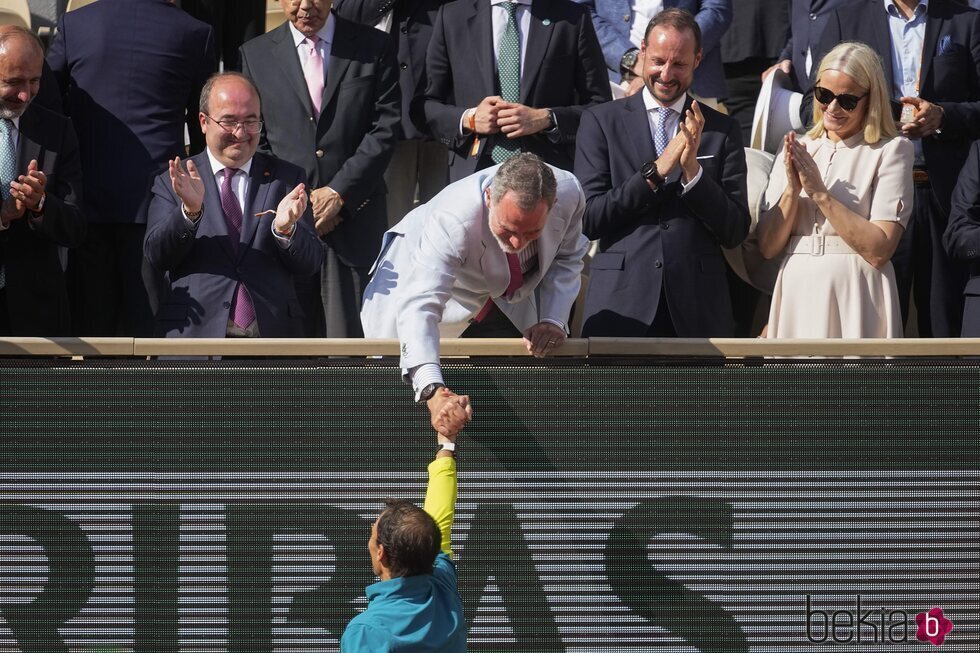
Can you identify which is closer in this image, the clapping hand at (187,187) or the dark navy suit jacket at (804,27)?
the clapping hand at (187,187)

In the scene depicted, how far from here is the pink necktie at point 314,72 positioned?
8.98 metres

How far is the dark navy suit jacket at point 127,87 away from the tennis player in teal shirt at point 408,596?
12.2ft

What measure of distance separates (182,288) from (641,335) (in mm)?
2351

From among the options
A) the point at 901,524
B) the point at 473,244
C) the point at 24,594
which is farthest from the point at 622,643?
the point at 24,594

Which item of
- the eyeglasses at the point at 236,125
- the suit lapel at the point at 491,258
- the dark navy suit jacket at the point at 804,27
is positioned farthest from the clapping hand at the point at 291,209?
the dark navy suit jacket at the point at 804,27

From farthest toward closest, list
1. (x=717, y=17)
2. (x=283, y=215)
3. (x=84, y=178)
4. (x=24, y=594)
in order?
(x=717, y=17) < (x=84, y=178) < (x=283, y=215) < (x=24, y=594)

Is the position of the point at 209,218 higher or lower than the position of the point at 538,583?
higher

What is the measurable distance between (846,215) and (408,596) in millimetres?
3453

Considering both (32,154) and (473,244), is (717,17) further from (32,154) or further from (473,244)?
(32,154)

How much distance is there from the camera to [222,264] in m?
7.80

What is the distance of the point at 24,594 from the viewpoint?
6.45 m

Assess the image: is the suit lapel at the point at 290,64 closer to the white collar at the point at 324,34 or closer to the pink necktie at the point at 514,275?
the white collar at the point at 324,34

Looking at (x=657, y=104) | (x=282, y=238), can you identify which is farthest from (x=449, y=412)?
(x=657, y=104)

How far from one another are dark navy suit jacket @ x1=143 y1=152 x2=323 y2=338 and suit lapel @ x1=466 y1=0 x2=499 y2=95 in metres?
1.57
